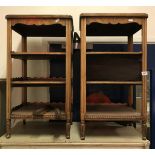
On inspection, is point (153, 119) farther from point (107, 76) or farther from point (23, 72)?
point (23, 72)

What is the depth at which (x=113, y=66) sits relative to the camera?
215 cm

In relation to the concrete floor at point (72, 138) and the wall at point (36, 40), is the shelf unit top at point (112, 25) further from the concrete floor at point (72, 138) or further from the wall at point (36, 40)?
the concrete floor at point (72, 138)

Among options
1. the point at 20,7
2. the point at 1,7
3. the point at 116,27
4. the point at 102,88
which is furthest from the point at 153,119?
the point at 1,7

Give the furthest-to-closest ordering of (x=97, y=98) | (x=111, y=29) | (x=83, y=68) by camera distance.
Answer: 1. (x=97, y=98)
2. (x=111, y=29)
3. (x=83, y=68)

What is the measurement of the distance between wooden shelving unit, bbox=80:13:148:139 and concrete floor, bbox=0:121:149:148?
0.10 metres

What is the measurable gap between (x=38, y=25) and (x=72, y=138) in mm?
1012

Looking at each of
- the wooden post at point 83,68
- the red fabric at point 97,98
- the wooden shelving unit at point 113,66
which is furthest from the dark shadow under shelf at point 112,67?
the red fabric at point 97,98

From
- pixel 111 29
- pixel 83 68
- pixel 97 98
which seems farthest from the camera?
pixel 97 98

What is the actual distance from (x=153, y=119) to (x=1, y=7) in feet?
7.10

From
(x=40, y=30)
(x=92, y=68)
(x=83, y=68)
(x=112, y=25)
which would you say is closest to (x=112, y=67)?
(x=92, y=68)

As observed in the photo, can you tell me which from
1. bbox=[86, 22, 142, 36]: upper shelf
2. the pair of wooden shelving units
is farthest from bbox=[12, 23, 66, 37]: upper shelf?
bbox=[86, 22, 142, 36]: upper shelf

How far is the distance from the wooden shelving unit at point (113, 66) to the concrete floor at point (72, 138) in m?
0.10

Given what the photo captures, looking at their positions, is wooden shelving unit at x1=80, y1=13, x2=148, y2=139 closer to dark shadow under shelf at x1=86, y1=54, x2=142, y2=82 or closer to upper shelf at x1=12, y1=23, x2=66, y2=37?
dark shadow under shelf at x1=86, y1=54, x2=142, y2=82

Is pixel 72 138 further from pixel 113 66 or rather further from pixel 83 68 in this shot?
pixel 113 66
